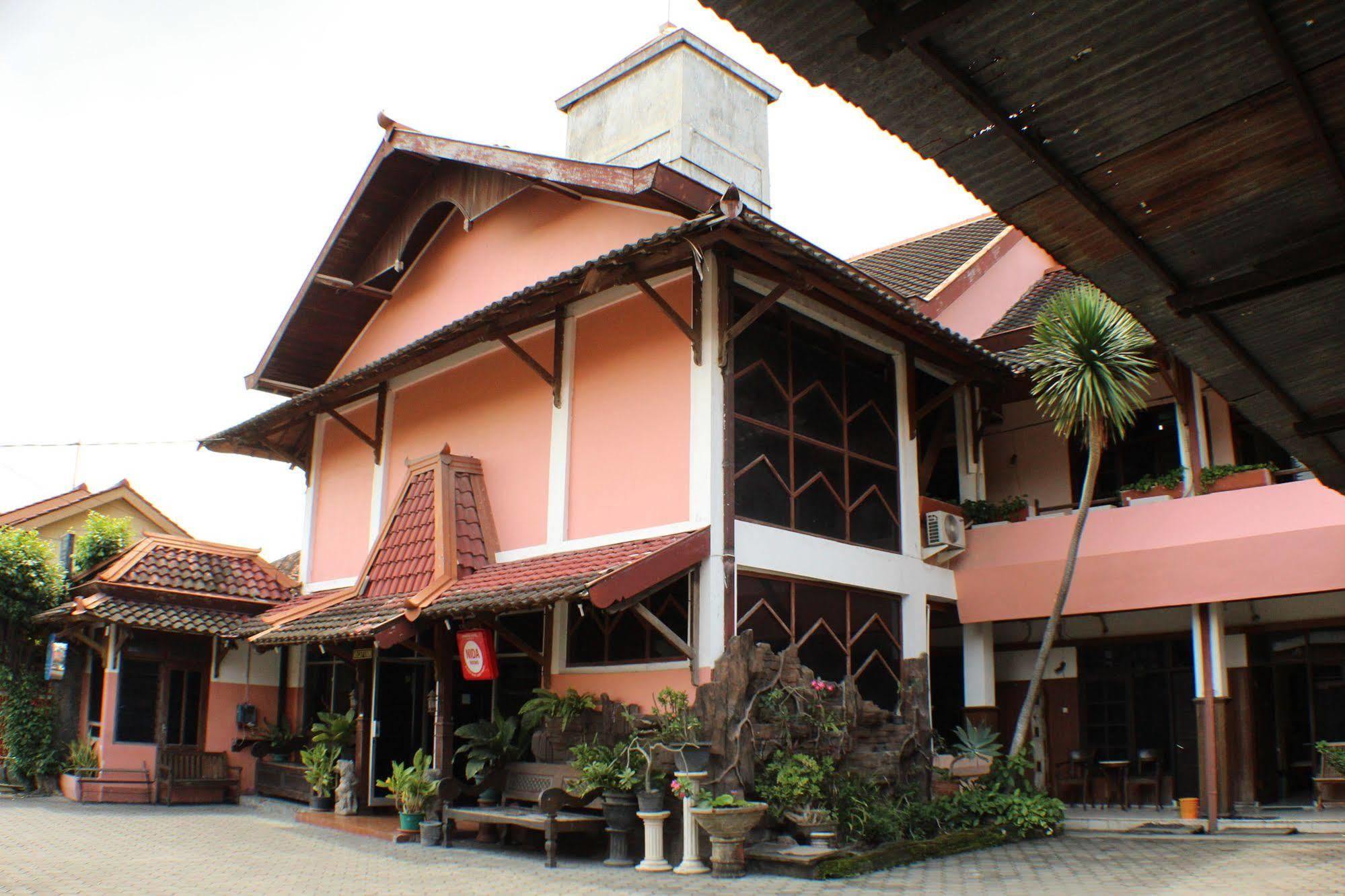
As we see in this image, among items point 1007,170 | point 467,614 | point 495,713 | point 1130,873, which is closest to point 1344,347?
point 1007,170

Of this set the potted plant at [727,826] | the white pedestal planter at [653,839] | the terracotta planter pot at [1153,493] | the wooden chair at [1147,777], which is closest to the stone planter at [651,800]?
the white pedestal planter at [653,839]

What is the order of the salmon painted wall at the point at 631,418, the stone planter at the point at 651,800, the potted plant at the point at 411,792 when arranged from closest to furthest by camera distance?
the stone planter at the point at 651,800
the salmon painted wall at the point at 631,418
the potted plant at the point at 411,792

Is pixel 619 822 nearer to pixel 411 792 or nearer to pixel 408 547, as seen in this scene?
pixel 411 792

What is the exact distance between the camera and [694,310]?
11.6m

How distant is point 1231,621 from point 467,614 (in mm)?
9343

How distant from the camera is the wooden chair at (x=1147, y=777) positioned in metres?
14.3

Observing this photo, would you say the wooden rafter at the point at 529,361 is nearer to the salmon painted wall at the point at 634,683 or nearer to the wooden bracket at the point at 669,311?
the wooden bracket at the point at 669,311

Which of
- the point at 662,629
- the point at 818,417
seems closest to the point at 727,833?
the point at 662,629

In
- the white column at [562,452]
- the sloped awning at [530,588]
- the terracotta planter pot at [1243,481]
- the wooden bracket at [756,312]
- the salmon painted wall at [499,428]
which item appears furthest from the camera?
the salmon painted wall at [499,428]

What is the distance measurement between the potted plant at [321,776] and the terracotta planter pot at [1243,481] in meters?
11.1

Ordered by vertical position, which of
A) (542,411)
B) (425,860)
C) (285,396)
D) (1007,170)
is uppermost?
(285,396)

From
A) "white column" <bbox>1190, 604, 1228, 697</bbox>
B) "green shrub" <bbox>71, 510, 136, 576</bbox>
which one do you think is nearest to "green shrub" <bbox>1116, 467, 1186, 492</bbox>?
"white column" <bbox>1190, 604, 1228, 697</bbox>

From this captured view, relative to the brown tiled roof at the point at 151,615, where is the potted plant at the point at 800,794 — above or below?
below

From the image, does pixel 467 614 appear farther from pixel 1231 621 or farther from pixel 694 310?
pixel 1231 621
